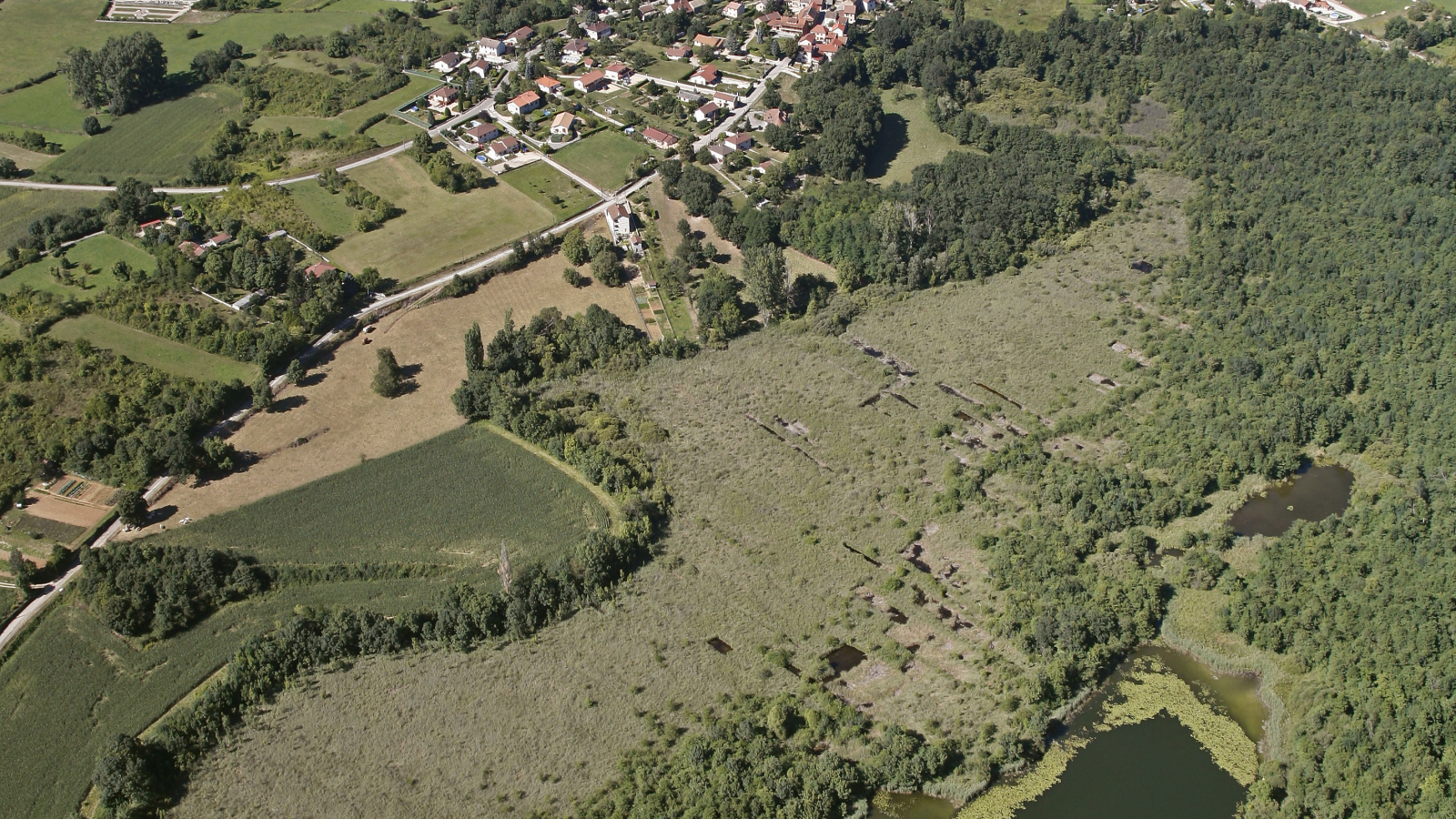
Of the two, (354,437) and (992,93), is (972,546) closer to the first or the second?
(354,437)

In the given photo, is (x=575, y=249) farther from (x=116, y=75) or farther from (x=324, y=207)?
(x=116, y=75)

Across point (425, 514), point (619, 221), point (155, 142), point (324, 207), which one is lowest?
point (425, 514)

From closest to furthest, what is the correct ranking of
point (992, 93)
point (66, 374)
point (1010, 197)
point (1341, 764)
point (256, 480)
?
point (1341, 764), point (256, 480), point (66, 374), point (1010, 197), point (992, 93)

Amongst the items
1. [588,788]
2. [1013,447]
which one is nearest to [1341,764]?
[1013,447]

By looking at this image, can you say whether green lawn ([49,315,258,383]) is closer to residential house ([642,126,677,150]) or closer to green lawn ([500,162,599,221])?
green lawn ([500,162,599,221])

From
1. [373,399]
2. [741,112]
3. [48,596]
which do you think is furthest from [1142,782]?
[741,112]

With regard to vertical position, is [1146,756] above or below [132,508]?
below
